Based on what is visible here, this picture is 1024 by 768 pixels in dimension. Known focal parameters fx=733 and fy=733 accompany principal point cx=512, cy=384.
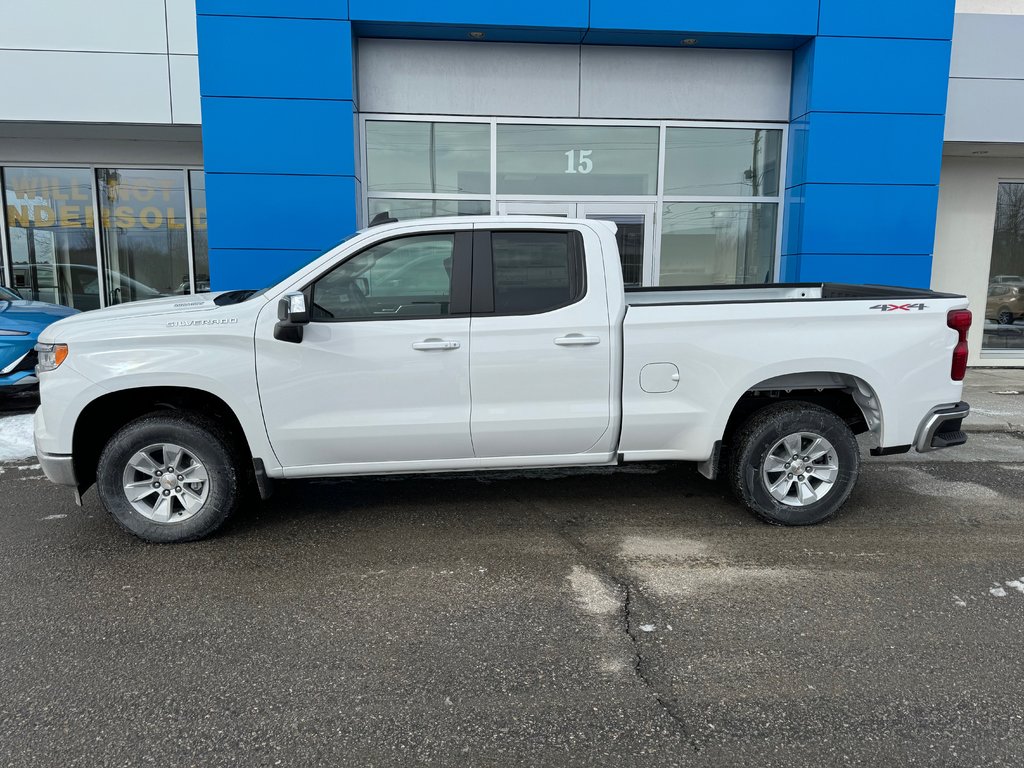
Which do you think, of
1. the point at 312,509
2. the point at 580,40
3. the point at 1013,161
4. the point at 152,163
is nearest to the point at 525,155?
the point at 580,40

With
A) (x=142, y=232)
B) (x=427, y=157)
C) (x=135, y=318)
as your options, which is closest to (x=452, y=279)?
(x=135, y=318)

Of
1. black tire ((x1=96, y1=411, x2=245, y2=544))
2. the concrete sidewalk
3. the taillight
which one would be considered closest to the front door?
black tire ((x1=96, y1=411, x2=245, y2=544))

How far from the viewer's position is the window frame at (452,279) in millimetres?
4512

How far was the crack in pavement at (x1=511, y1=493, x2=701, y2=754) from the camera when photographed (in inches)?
113

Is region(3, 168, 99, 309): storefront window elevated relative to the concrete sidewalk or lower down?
elevated

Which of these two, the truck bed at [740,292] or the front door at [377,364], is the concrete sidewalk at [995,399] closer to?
the truck bed at [740,292]

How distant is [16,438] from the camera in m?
7.20

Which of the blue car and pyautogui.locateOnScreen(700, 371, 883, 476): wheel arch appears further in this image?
the blue car

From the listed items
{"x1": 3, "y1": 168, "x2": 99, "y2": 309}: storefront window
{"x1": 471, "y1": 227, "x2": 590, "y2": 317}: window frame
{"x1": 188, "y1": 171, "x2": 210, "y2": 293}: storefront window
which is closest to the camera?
{"x1": 471, "y1": 227, "x2": 590, "y2": 317}: window frame

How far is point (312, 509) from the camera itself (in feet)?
17.4

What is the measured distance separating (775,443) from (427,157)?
6.97m

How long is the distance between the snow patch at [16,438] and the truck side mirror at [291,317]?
139 inches

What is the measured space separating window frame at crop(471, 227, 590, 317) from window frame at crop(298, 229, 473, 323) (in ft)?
0.14

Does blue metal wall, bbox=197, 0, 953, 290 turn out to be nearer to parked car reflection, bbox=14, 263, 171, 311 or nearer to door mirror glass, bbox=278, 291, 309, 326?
parked car reflection, bbox=14, 263, 171, 311
